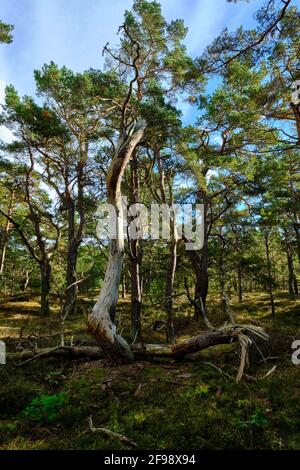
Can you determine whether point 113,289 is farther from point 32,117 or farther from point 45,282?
point 45,282

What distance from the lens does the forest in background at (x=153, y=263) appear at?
175 inches

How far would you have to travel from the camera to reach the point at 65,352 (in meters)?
7.59

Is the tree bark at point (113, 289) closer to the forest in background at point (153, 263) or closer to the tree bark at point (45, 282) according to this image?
the forest in background at point (153, 263)

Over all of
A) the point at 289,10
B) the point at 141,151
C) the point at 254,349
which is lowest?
the point at 254,349

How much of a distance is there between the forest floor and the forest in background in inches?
1.1

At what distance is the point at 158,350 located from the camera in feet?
23.5

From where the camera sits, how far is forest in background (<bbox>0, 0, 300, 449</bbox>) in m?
4.46

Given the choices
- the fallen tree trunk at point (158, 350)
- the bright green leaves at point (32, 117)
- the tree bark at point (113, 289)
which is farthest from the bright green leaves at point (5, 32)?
the fallen tree trunk at point (158, 350)

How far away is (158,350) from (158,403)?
7.14 ft

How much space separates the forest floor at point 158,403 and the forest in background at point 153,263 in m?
0.03

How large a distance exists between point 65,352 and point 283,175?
12.3 metres

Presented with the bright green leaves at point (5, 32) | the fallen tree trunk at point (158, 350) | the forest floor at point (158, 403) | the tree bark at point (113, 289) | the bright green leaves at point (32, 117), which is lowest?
the forest floor at point (158, 403)
